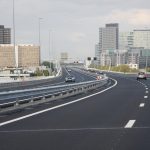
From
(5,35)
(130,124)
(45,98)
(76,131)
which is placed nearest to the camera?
(76,131)

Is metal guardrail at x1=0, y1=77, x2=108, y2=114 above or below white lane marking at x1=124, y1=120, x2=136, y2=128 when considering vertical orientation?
below

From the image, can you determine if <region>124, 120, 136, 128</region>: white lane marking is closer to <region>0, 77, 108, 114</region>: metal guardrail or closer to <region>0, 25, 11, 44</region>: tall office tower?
<region>0, 77, 108, 114</region>: metal guardrail

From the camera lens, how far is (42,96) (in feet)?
93.9

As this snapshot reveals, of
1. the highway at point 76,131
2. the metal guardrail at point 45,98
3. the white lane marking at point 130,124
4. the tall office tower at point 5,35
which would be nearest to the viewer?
the highway at point 76,131

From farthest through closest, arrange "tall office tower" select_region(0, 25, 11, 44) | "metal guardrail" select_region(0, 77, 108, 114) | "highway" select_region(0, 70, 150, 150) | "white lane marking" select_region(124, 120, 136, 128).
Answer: "tall office tower" select_region(0, 25, 11, 44) → "metal guardrail" select_region(0, 77, 108, 114) → "white lane marking" select_region(124, 120, 136, 128) → "highway" select_region(0, 70, 150, 150)

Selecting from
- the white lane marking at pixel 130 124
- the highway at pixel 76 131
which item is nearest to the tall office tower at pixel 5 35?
the highway at pixel 76 131

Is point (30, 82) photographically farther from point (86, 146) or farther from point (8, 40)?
point (8, 40)

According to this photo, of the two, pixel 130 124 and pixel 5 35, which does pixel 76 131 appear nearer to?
pixel 130 124

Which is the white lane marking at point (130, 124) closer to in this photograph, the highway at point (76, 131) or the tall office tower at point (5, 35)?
the highway at point (76, 131)

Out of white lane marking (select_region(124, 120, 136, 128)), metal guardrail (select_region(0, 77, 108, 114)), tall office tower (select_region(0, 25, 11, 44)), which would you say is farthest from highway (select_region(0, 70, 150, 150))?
tall office tower (select_region(0, 25, 11, 44))

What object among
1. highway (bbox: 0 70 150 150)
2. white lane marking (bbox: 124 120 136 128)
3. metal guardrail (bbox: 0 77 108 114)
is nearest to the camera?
highway (bbox: 0 70 150 150)

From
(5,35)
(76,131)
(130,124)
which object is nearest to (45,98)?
(130,124)

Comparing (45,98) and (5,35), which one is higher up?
(5,35)

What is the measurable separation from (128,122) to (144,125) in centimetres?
98
